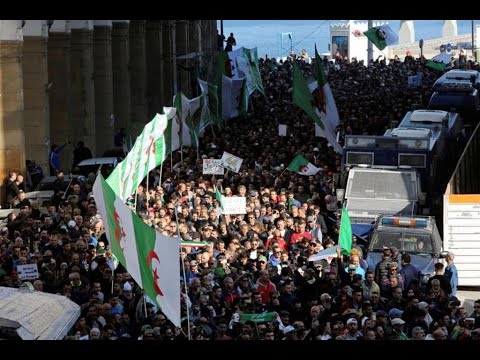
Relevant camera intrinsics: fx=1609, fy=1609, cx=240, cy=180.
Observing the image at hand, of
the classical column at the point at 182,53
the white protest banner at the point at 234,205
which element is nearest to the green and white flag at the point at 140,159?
the white protest banner at the point at 234,205

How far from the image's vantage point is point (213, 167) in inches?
1166

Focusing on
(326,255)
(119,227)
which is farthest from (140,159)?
(119,227)

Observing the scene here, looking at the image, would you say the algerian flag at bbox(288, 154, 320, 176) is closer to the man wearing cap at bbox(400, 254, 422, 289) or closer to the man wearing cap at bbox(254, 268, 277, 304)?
the man wearing cap at bbox(400, 254, 422, 289)

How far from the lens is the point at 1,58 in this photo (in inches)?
1379

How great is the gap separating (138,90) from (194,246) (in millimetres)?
30999

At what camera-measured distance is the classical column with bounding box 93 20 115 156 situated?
152ft

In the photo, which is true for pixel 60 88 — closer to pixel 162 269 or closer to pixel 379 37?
pixel 379 37

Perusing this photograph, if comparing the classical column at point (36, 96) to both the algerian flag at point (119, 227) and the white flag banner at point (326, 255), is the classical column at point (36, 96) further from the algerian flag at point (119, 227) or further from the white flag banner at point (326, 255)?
the algerian flag at point (119, 227)

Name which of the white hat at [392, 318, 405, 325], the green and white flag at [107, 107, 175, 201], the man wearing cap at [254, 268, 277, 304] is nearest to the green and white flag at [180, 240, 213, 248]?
the green and white flag at [107, 107, 175, 201]

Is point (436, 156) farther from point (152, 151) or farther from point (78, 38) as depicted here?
point (78, 38)

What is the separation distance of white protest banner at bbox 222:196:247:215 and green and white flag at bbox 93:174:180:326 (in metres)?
7.21
